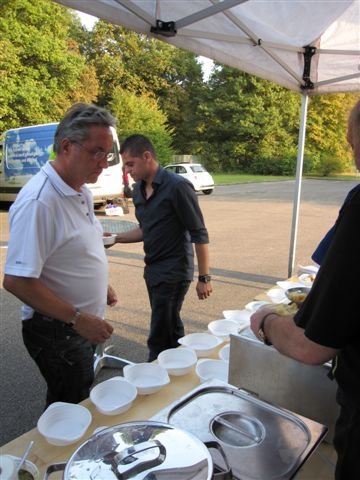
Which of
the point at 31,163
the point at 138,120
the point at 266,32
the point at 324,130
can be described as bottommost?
the point at 31,163

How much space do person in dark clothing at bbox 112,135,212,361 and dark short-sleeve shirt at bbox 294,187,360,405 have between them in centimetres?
163

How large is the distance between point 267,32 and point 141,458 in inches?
126

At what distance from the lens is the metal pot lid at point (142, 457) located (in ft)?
2.21

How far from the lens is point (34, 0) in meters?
16.2

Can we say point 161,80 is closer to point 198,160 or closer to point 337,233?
point 198,160

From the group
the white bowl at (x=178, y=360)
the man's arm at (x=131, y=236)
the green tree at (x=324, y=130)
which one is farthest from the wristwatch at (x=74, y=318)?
the green tree at (x=324, y=130)

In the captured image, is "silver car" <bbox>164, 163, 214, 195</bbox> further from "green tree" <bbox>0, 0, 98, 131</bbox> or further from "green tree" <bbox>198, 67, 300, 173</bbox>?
"green tree" <bbox>198, 67, 300, 173</bbox>

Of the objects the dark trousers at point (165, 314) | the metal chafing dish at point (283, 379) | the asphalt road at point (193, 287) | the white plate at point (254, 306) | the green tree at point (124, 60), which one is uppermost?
the green tree at point (124, 60)

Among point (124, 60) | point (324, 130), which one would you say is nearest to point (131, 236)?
point (124, 60)

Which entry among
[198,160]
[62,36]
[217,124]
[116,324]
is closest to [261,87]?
[217,124]

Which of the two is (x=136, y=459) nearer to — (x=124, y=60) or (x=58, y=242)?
(x=58, y=242)

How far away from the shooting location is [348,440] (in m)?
0.87

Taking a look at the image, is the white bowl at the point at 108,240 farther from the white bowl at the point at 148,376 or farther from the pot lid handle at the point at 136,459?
the pot lid handle at the point at 136,459

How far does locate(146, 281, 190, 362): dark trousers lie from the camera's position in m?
2.54
